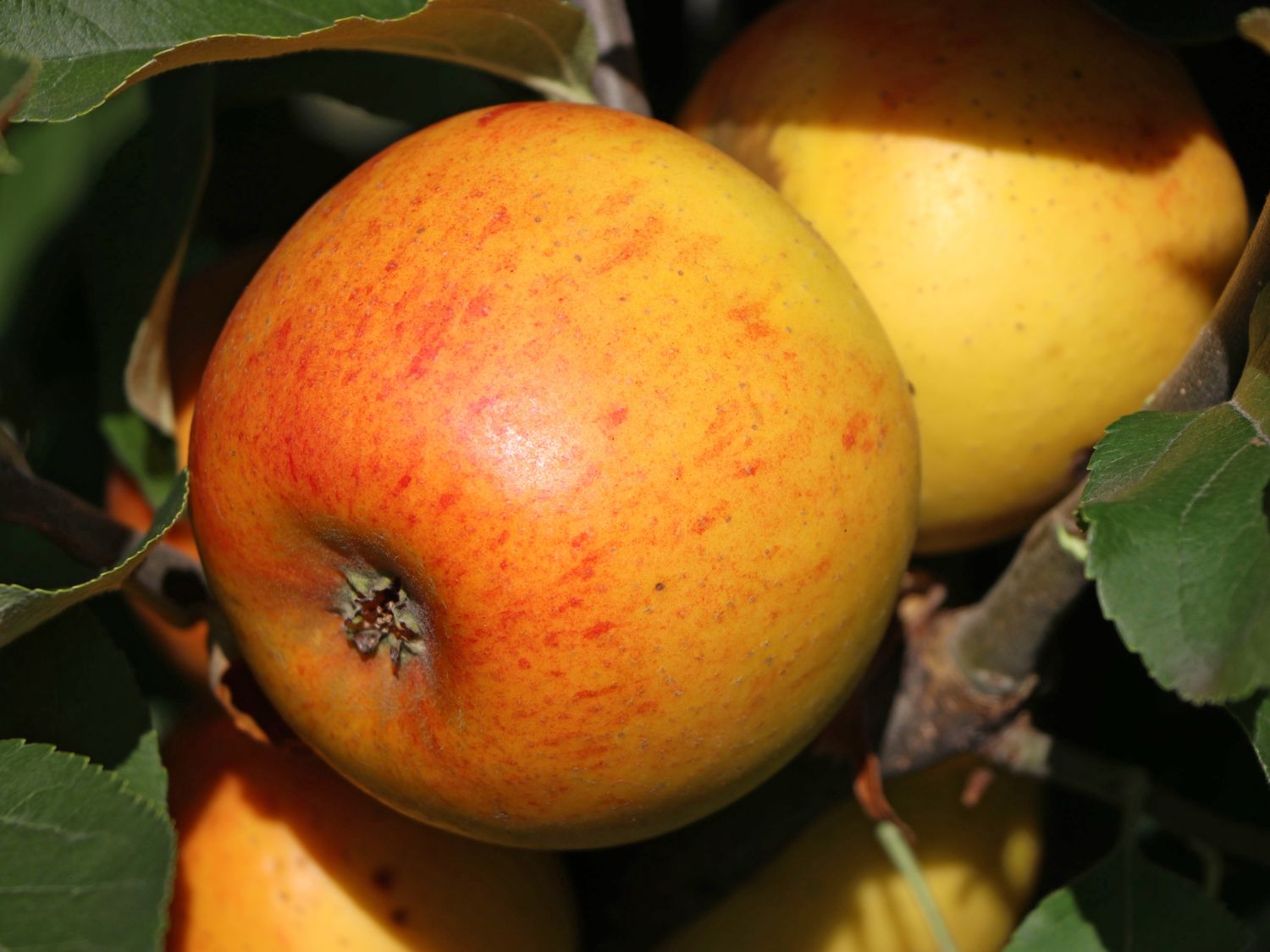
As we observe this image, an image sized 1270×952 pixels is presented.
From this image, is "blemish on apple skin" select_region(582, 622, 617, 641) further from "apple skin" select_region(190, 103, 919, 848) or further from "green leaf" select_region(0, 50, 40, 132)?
"green leaf" select_region(0, 50, 40, 132)

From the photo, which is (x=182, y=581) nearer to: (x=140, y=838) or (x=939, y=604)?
(x=140, y=838)

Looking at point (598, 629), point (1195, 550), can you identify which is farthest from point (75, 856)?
point (1195, 550)

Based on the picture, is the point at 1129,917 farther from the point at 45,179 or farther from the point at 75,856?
the point at 45,179

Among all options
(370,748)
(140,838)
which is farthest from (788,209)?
(140,838)

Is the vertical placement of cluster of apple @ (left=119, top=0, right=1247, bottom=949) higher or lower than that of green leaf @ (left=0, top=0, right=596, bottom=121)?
lower

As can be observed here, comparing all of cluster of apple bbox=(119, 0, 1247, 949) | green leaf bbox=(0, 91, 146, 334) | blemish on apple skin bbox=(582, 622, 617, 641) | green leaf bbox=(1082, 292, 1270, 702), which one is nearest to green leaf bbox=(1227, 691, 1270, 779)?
green leaf bbox=(1082, 292, 1270, 702)

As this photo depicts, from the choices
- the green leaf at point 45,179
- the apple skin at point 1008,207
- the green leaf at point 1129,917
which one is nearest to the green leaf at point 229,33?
the apple skin at point 1008,207

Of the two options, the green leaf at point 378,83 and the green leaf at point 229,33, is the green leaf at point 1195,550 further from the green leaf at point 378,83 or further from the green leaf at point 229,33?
the green leaf at point 378,83
